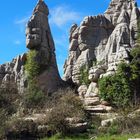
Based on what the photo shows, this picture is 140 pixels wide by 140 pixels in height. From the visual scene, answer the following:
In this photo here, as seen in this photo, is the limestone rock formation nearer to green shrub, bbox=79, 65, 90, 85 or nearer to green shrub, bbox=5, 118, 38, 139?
green shrub, bbox=79, 65, 90, 85

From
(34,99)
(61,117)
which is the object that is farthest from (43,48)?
(61,117)

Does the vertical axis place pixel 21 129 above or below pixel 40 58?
below

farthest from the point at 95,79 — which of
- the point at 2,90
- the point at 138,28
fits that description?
the point at 2,90

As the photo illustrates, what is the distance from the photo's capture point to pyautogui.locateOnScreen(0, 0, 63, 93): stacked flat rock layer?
42.2 m

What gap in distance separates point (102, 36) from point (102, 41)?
637 millimetres

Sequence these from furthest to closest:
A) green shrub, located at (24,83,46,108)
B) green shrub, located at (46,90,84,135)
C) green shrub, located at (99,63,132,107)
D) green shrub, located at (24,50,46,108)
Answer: green shrub, located at (24,50,46,108)
green shrub, located at (24,83,46,108)
green shrub, located at (99,63,132,107)
green shrub, located at (46,90,84,135)

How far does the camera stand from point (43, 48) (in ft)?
142

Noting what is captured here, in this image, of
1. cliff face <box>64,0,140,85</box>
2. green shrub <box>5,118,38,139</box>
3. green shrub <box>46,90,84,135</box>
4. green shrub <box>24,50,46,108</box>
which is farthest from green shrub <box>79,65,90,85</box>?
green shrub <box>5,118,38,139</box>

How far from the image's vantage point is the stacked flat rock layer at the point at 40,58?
4216 centimetres

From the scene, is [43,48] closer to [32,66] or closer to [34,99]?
[32,66]

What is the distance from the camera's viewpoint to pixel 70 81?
148ft

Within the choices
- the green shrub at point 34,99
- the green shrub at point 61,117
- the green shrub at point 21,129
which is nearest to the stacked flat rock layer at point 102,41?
the green shrub at point 34,99

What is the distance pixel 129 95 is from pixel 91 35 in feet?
37.7

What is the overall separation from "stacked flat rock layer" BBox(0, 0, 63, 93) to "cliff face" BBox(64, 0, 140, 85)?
102 inches
